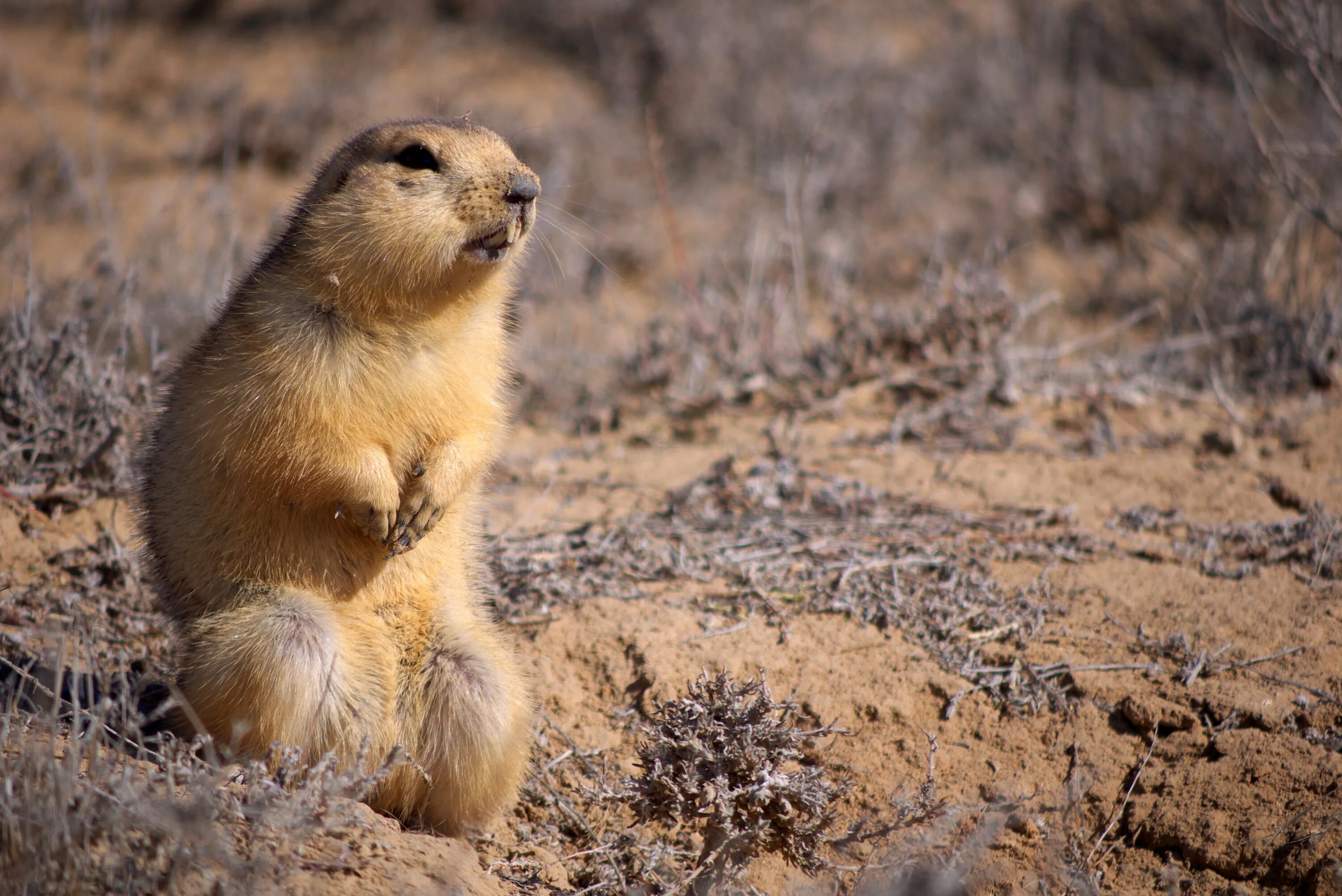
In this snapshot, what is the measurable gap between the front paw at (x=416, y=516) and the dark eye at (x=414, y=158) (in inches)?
39.5

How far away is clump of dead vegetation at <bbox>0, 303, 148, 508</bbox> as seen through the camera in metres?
4.66

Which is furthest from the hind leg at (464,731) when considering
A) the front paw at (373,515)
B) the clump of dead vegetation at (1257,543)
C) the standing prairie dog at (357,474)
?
the clump of dead vegetation at (1257,543)

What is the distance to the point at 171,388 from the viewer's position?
12.2ft

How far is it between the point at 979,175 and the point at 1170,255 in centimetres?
247

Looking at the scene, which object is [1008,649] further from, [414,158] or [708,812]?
[414,158]

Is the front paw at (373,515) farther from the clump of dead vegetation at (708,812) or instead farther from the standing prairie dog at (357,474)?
the clump of dead vegetation at (708,812)

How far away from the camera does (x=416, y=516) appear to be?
3535mm

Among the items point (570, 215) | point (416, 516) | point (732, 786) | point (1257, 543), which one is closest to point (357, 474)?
point (416, 516)

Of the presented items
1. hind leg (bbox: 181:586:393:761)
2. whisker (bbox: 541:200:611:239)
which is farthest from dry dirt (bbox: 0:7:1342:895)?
whisker (bbox: 541:200:611:239)

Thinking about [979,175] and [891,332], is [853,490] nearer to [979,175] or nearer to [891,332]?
[891,332]

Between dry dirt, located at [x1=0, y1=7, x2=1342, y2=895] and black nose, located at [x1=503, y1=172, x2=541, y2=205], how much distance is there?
170 centimetres

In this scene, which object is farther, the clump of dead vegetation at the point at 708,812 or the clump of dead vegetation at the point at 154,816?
the clump of dead vegetation at the point at 708,812

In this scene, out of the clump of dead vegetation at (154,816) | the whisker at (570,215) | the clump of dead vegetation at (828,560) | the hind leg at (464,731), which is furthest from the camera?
the clump of dead vegetation at (828,560)

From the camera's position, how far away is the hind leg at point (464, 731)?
3432 millimetres
